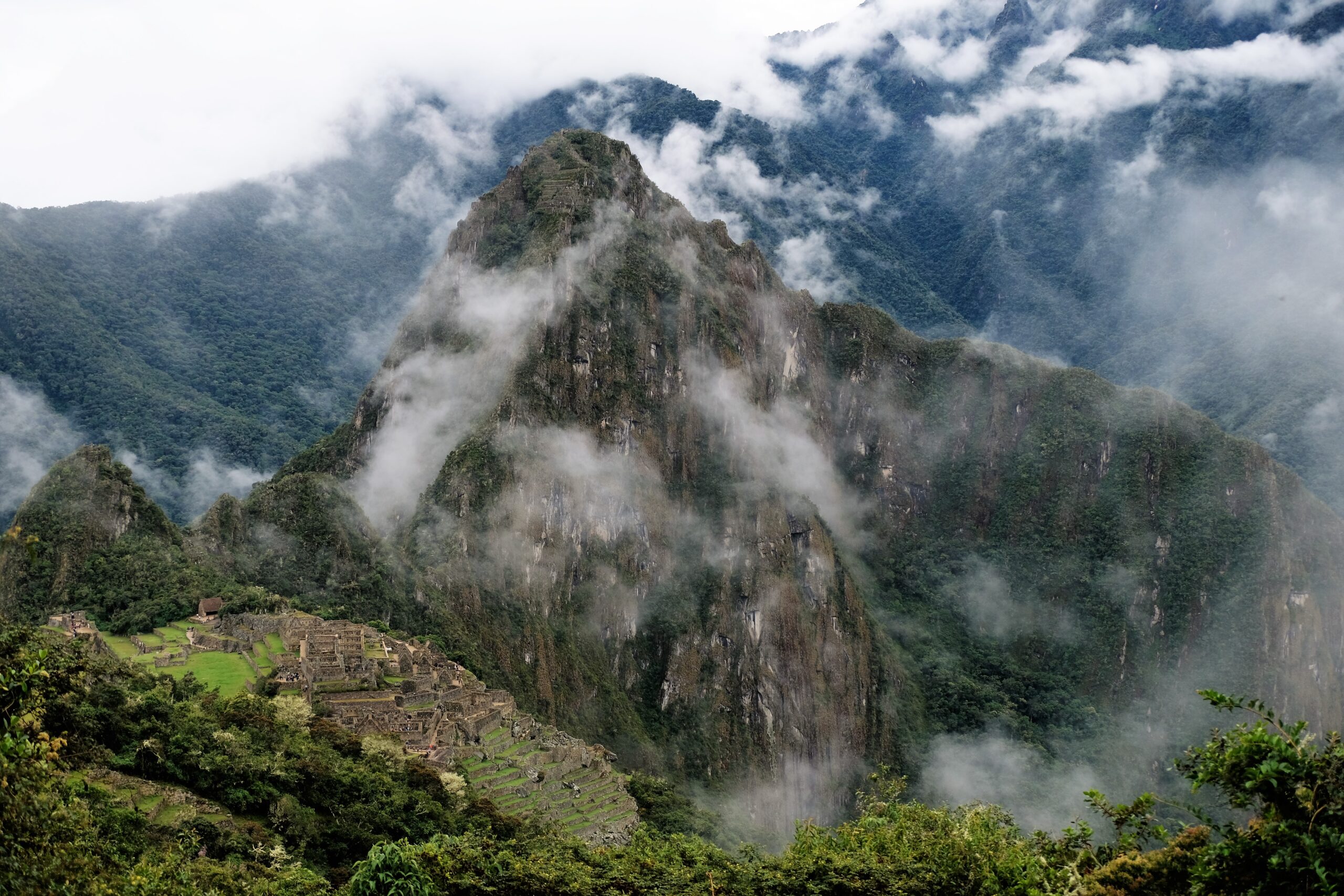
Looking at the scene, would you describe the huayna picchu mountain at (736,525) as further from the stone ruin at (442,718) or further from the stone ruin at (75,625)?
the stone ruin at (442,718)

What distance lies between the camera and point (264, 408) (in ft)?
432

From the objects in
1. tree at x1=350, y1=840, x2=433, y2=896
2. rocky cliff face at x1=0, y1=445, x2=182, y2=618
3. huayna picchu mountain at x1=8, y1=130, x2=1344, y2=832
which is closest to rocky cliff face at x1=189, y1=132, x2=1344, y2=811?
huayna picchu mountain at x1=8, y1=130, x2=1344, y2=832

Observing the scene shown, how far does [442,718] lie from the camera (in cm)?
4406

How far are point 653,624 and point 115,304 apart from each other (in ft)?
250

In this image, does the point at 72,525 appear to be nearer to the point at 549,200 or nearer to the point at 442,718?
the point at 442,718

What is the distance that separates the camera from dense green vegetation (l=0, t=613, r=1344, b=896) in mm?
14281

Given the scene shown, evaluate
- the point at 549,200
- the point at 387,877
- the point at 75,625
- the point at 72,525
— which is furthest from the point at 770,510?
the point at 387,877

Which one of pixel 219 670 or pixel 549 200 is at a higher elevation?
pixel 549 200

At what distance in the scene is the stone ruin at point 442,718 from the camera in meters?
41.1

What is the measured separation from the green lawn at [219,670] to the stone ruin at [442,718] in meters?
0.74

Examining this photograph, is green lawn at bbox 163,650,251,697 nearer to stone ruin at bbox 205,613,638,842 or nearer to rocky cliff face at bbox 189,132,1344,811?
stone ruin at bbox 205,613,638,842

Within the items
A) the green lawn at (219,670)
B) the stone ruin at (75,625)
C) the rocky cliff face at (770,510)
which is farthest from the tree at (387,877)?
the rocky cliff face at (770,510)

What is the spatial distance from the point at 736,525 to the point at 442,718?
62.7 meters

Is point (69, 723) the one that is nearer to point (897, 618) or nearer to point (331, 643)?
point (331, 643)
